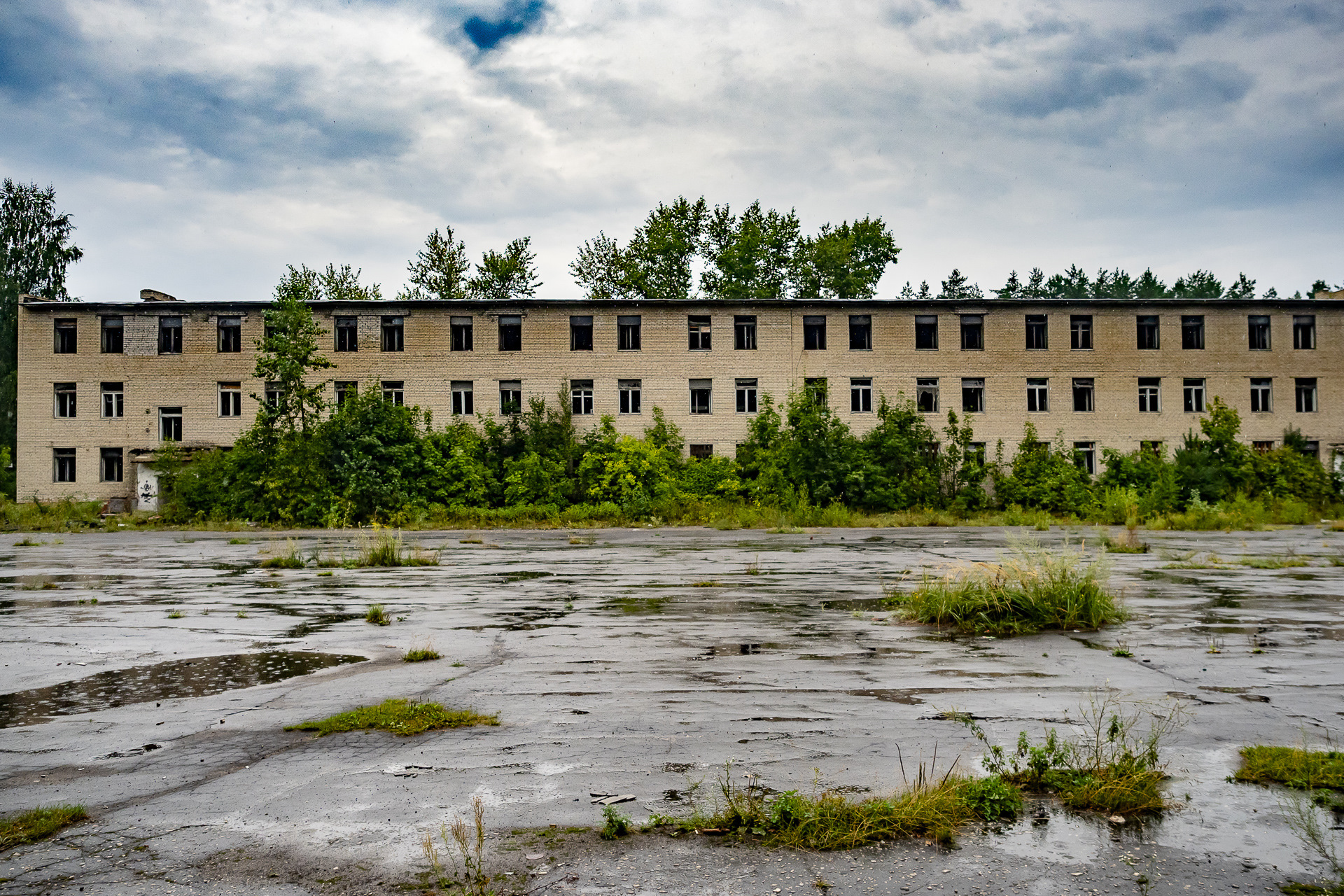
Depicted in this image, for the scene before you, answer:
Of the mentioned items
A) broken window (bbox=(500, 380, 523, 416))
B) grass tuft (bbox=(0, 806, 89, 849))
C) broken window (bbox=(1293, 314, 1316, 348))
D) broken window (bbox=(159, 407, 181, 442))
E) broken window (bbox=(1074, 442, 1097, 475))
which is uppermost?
broken window (bbox=(1293, 314, 1316, 348))

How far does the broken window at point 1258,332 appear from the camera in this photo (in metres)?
44.6

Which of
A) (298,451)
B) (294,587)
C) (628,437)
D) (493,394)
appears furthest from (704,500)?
(294,587)

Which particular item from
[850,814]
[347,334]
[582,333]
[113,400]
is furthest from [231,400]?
[850,814]

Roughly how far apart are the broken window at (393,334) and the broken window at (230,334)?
641 centimetres

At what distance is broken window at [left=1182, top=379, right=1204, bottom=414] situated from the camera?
145 ft

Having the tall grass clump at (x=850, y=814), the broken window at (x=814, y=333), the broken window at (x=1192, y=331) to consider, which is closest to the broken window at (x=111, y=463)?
the broken window at (x=814, y=333)

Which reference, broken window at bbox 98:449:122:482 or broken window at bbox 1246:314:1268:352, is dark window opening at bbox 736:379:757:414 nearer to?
broken window at bbox 1246:314:1268:352

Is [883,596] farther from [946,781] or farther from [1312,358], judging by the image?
[1312,358]

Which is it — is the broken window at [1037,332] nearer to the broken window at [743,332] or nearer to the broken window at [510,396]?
the broken window at [743,332]

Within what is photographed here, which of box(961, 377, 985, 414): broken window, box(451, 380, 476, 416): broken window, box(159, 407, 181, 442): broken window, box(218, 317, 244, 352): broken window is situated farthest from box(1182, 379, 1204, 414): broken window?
box(159, 407, 181, 442): broken window

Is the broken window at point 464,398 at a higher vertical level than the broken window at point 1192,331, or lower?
lower

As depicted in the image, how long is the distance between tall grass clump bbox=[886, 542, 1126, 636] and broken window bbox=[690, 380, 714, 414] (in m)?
32.3

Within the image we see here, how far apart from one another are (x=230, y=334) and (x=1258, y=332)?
46997 millimetres

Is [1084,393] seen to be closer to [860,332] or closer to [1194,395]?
[1194,395]
